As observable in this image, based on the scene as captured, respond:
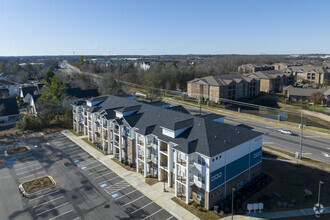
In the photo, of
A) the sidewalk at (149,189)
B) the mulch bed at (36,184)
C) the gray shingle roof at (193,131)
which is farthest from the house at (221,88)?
the mulch bed at (36,184)

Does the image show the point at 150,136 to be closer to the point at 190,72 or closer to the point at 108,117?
the point at 108,117

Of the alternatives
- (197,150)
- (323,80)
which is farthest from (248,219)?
(323,80)

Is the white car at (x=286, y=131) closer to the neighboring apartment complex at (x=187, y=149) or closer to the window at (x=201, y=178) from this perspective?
the neighboring apartment complex at (x=187, y=149)

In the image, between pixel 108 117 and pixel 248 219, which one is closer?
pixel 248 219

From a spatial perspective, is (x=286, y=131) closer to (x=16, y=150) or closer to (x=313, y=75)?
(x=16, y=150)

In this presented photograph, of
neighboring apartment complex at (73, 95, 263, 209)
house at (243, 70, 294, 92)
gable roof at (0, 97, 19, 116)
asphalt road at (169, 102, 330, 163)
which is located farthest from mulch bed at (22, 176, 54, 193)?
house at (243, 70, 294, 92)

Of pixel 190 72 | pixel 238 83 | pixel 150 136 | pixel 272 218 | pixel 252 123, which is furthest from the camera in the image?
pixel 190 72

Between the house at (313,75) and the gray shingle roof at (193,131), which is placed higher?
the house at (313,75)
